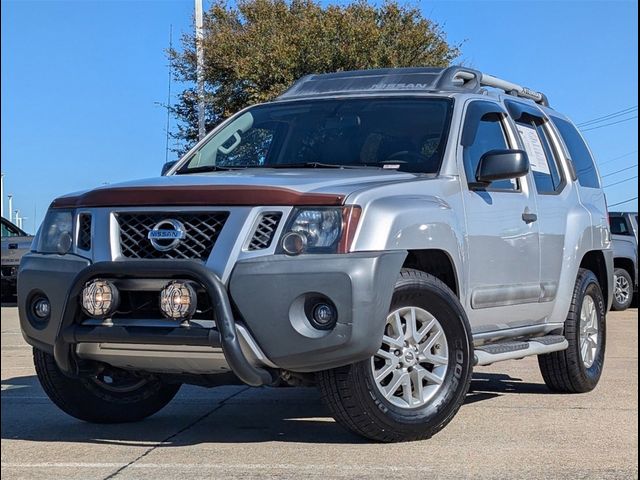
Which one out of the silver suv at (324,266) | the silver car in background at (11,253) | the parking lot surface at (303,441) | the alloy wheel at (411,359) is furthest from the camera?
the silver car in background at (11,253)

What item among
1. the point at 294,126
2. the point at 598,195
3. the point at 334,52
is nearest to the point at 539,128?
the point at 598,195

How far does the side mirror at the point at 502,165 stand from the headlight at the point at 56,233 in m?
2.29

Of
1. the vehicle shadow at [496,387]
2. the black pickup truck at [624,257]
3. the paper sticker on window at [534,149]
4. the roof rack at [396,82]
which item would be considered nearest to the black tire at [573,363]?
the vehicle shadow at [496,387]

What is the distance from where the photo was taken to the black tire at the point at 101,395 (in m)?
5.77

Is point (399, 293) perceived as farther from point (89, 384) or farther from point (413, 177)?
point (89, 384)

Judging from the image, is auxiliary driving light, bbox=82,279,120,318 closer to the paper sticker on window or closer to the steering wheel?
A: the steering wheel

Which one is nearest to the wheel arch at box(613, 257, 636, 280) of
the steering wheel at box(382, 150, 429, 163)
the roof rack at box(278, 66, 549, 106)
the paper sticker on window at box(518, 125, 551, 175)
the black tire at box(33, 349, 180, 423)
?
the paper sticker on window at box(518, 125, 551, 175)

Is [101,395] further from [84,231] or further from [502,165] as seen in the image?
[502,165]

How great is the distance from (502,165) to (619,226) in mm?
12494

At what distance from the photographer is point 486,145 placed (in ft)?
21.6

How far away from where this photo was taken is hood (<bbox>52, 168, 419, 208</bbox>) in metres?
5.00

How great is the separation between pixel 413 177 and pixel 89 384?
80.8 inches

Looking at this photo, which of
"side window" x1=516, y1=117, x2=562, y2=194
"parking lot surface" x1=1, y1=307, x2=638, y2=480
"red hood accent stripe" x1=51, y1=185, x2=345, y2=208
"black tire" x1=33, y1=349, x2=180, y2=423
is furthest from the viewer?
"side window" x1=516, y1=117, x2=562, y2=194

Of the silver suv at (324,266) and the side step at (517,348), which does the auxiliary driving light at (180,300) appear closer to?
the silver suv at (324,266)
